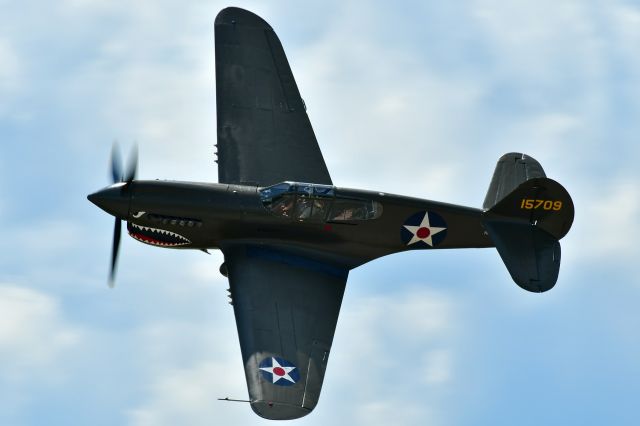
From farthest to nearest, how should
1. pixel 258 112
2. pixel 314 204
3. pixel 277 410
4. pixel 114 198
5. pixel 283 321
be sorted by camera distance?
1. pixel 258 112
2. pixel 314 204
3. pixel 114 198
4. pixel 283 321
5. pixel 277 410

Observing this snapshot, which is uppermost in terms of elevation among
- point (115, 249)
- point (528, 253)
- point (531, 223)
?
point (531, 223)

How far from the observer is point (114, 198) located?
34094 mm

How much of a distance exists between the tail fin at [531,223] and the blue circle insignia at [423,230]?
100 cm

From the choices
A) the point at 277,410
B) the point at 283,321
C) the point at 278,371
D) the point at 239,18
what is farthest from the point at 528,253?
the point at 239,18

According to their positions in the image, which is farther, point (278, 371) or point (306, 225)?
point (306, 225)

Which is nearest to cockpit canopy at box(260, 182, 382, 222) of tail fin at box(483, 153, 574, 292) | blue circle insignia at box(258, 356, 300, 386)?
tail fin at box(483, 153, 574, 292)

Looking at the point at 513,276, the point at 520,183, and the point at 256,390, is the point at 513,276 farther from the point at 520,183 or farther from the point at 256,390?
the point at 256,390

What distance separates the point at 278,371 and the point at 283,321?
1557 mm

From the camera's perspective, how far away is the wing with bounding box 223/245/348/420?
3127 centimetres

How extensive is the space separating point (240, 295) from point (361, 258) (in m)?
3.04

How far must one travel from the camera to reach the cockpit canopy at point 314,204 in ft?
112

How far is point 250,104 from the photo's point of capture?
37.0 metres

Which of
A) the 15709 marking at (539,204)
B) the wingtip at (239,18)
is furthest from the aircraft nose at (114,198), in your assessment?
the 15709 marking at (539,204)

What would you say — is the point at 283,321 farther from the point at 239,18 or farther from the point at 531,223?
the point at 239,18
